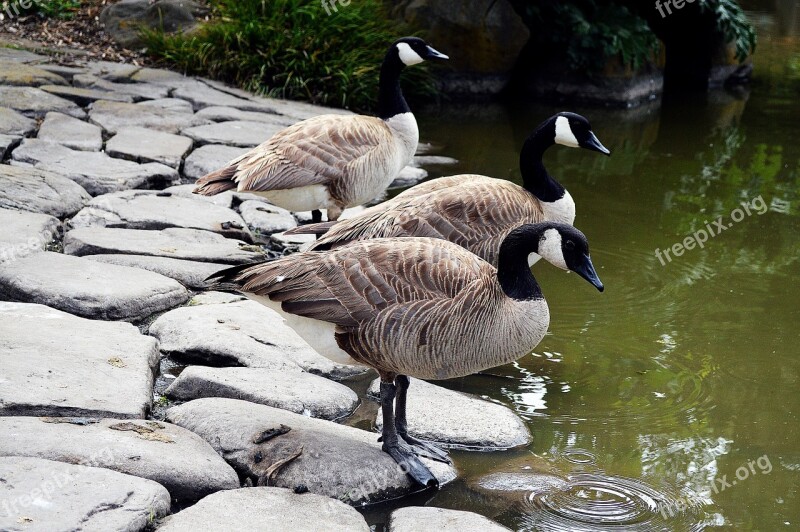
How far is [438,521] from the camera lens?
368 cm

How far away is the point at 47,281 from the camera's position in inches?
201

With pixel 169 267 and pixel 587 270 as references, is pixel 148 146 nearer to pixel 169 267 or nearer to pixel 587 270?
pixel 169 267

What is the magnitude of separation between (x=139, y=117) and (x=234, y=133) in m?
0.89

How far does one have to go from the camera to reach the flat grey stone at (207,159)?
7.65m

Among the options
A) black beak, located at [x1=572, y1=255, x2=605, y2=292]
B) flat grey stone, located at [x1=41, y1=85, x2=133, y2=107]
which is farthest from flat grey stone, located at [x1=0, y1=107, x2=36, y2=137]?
black beak, located at [x1=572, y1=255, x2=605, y2=292]

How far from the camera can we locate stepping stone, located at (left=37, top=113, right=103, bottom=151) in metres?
7.68

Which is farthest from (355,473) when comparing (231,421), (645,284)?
(645,284)

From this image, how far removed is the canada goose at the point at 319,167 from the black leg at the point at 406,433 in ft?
7.17

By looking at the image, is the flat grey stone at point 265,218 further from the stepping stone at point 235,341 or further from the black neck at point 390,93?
the stepping stone at point 235,341

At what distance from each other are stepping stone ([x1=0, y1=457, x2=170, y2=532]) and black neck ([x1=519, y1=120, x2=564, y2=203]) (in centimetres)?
319

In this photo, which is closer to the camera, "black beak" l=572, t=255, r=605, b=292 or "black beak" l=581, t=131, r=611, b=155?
"black beak" l=572, t=255, r=605, b=292

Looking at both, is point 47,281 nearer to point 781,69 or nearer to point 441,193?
point 441,193

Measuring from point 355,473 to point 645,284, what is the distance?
350 cm

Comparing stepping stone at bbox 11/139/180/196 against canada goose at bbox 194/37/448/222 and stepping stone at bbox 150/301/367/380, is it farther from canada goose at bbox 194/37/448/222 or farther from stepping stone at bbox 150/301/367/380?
stepping stone at bbox 150/301/367/380
